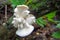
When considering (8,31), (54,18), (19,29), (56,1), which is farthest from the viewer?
(56,1)

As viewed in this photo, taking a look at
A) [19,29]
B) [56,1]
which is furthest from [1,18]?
[56,1]

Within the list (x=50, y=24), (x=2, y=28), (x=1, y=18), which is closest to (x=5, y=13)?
(x=1, y=18)

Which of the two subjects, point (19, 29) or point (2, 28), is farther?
point (2, 28)

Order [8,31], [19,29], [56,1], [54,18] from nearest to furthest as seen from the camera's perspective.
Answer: [19,29]
[8,31]
[54,18]
[56,1]

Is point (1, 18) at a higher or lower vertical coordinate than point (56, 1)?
lower

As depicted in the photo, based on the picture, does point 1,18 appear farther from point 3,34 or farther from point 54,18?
point 54,18

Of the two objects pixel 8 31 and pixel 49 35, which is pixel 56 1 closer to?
pixel 49 35

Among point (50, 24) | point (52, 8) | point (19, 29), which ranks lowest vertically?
point (19, 29)
